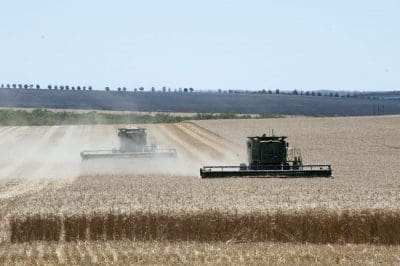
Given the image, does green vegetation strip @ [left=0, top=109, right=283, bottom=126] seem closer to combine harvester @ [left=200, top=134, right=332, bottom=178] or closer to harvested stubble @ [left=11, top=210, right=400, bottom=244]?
combine harvester @ [left=200, top=134, right=332, bottom=178]

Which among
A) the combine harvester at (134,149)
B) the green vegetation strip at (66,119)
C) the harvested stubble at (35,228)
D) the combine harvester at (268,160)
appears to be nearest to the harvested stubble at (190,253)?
the harvested stubble at (35,228)

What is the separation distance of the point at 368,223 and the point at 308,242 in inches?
73.0

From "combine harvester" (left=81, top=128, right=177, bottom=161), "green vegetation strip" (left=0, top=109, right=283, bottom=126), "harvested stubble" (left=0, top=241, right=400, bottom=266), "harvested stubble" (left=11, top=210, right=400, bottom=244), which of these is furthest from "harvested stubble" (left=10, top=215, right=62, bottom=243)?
"green vegetation strip" (left=0, top=109, right=283, bottom=126)

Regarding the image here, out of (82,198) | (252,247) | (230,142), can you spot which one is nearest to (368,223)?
(252,247)

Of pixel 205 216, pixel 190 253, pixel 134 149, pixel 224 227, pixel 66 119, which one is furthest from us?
pixel 66 119

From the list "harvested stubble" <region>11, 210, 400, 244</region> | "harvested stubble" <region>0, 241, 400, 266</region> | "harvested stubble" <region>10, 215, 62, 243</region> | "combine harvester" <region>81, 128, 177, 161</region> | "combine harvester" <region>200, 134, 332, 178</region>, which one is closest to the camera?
"harvested stubble" <region>0, 241, 400, 266</region>

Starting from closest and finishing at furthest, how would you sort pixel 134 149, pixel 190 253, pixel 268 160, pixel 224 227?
pixel 190 253, pixel 224 227, pixel 268 160, pixel 134 149

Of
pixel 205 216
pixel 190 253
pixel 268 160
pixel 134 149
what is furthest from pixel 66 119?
pixel 190 253

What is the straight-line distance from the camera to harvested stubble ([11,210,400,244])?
2264 cm

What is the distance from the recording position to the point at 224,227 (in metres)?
22.9

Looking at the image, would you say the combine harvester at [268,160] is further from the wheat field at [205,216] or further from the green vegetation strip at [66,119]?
the green vegetation strip at [66,119]

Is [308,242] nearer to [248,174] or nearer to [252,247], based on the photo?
[252,247]

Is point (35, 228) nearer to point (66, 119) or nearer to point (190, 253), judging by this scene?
point (190, 253)

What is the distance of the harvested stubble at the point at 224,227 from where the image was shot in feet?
74.3
